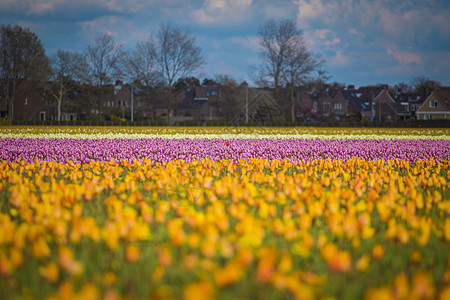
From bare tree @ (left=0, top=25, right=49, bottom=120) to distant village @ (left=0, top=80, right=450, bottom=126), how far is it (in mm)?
3749

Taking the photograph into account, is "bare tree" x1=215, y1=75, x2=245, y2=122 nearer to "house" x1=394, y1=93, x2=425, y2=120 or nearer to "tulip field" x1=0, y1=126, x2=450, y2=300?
"house" x1=394, y1=93, x2=425, y2=120

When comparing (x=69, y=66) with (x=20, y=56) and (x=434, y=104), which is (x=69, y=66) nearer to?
(x=20, y=56)

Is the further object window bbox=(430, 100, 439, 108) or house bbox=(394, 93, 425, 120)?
house bbox=(394, 93, 425, 120)

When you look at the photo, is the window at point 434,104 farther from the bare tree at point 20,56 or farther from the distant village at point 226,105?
the bare tree at point 20,56

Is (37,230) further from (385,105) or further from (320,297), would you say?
(385,105)

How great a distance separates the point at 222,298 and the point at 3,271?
1325 mm

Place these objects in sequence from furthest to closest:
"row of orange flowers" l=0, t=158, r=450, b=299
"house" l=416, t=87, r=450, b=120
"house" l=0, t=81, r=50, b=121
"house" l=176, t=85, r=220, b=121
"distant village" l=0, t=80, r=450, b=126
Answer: "house" l=176, t=85, r=220, b=121 → "house" l=416, t=87, r=450, b=120 → "house" l=0, t=81, r=50, b=121 → "distant village" l=0, t=80, r=450, b=126 → "row of orange flowers" l=0, t=158, r=450, b=299

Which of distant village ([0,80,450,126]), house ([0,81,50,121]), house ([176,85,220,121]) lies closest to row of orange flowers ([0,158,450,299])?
distant village ([0,80,450,126])

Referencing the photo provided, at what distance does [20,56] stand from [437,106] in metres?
82.0

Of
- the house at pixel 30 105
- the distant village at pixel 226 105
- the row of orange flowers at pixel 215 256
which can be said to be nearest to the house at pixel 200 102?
the distant village at pixel 226 105

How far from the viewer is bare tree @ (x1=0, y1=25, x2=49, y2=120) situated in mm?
51375

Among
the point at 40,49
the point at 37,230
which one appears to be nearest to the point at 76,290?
the point at 37,230

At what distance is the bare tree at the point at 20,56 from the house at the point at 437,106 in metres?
76.7

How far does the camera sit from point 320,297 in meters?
2.44
